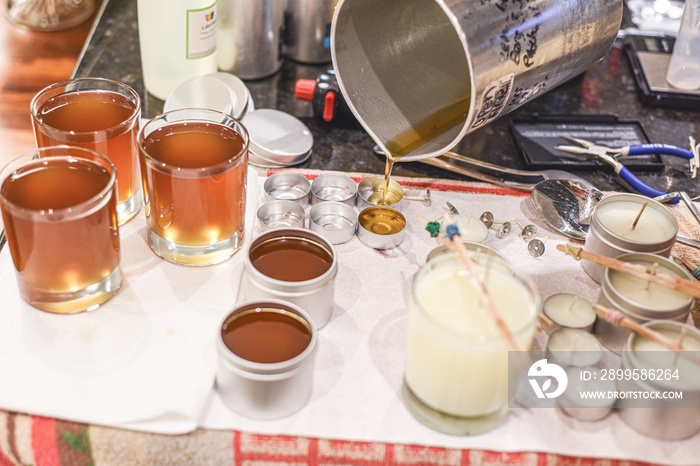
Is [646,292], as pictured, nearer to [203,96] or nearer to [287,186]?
[287,186]

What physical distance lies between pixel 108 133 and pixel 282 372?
1.23 feet

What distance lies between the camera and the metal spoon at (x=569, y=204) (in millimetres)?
1009

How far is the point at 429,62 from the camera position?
3.34 feet

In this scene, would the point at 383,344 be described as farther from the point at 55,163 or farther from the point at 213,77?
the point at 213,77

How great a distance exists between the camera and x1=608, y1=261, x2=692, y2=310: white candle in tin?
81 centimetres

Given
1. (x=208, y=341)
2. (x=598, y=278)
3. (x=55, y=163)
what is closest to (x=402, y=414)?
(x=208, y=341)

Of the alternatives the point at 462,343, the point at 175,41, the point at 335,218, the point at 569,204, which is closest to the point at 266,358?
the point at 462,343

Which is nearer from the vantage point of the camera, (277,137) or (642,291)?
(642,291)

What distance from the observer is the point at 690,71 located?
1.37 metres

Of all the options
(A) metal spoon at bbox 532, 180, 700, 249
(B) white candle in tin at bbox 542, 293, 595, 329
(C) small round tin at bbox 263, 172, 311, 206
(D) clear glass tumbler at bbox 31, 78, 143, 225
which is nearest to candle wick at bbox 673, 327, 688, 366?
(B) white candle in tin at bbox 542, 293, 595, 329

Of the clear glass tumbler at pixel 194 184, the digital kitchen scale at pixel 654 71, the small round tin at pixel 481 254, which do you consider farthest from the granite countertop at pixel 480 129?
the small round tin at pixel 481 254

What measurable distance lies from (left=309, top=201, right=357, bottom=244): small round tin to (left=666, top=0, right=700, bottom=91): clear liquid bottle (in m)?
0.77

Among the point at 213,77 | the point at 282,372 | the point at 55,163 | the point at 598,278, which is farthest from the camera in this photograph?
the point at 213,77

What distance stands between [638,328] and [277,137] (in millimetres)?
625
